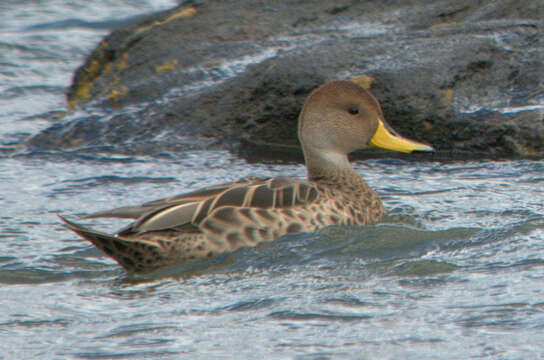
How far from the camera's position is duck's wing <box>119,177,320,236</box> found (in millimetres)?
6328

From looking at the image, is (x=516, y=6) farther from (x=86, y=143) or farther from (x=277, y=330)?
(x=277, y=330)

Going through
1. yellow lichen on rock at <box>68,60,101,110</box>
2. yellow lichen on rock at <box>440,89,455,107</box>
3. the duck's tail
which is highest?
yellow lichen on rock at <box>440,89,455,107</box>

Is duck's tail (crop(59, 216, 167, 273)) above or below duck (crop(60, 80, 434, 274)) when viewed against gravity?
below

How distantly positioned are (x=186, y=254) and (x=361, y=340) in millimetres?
1789

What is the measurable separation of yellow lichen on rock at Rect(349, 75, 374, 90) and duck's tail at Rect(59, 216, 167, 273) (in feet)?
10.5

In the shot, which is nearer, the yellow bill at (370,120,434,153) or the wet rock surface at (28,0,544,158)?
the yellow bill at (370,120,434,153)

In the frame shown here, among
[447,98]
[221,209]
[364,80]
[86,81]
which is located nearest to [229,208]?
[221,209]

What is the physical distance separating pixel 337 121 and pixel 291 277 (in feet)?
5.62

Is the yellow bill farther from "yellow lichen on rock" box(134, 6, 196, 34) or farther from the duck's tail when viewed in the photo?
"yellow lichen on rock" box(134, 6, 196, 34)

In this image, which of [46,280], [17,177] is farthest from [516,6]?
[46,280]

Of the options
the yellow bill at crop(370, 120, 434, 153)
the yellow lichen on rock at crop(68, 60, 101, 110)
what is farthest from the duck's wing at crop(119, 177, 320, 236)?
the yellow lichen on rock at crop(68, 60, 101, 110)

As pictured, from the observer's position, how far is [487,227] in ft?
22.2

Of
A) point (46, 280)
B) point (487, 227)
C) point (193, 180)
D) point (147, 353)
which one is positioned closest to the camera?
point (147, 353)

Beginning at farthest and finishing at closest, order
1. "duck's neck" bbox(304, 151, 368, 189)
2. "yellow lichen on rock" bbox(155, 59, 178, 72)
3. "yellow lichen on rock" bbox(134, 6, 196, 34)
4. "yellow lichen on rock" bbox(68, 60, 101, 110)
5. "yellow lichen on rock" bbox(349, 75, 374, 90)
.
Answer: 1. "yellow lichen on rock" bbox(134, 6, 196, 34)
2. "yellow lichen on rock" bbox(68, 60, 101, 110)
3. "yellow lichen on rock" bbox(155, 59, 178, 72)
4. "yellow lichen on rock" bbox(349, 75, 374, 90)
5. "duck's neck" bbox(304, 151, 368, 189)
